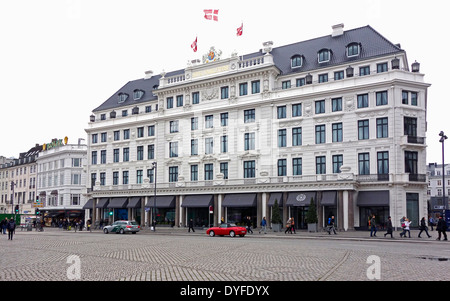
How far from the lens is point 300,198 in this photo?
47969 mm

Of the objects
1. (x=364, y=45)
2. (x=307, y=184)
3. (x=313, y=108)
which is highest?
(x=364, y=45)

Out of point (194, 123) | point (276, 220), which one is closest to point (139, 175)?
point (194, 123)

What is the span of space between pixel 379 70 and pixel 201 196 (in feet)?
83.4

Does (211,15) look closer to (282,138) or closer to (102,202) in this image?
(282,138)

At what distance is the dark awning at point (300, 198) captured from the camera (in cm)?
4741

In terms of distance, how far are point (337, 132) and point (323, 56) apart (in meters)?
9.75

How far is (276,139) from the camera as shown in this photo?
173 ft

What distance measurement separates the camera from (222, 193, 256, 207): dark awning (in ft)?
169

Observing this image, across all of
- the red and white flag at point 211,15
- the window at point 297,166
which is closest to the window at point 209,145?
the window at point 297,166

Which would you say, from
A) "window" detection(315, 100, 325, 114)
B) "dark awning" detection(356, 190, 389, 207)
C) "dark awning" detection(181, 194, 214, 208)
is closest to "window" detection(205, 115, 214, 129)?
"dark awning" detection(181, 194, 214, 208)

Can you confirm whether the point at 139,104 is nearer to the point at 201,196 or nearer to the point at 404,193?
the point at 201,196

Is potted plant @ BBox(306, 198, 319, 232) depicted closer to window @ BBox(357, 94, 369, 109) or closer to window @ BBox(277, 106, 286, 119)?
window @ BBox(357, 94, 369, 109)
